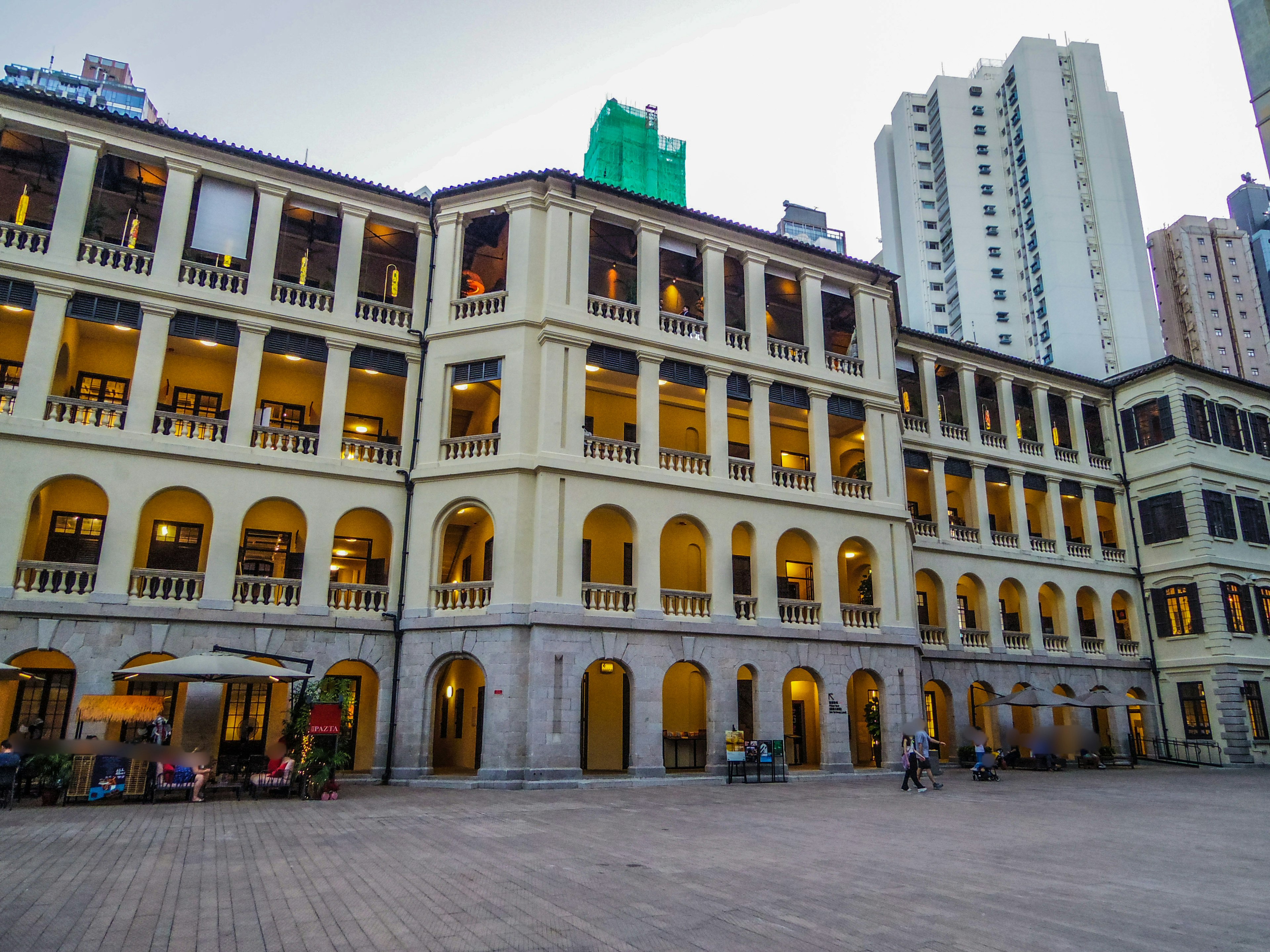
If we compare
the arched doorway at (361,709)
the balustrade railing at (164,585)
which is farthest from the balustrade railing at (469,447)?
the balustrade railing at (164,585)

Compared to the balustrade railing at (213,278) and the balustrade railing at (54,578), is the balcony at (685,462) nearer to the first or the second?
the balustrade railing at (213,278)

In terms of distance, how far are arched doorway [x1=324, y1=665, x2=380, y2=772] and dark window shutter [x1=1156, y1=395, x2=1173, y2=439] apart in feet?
114

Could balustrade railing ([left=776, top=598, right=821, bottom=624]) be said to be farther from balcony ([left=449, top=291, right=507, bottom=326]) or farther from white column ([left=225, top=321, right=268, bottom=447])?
white column ([left=225, top=321, right=268, bottom=447])

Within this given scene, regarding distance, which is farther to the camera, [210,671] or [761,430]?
[761,430]

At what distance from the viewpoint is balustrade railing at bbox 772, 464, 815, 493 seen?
90.5 feet

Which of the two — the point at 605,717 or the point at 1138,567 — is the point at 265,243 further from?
the point at 1138,567

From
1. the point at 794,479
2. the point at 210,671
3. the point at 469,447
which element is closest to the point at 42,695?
the point at 210,671

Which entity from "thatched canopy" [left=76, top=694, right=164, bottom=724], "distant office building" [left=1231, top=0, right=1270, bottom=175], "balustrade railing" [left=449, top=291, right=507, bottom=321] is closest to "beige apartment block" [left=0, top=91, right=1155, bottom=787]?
"balustrade railing" [left=449, top=291, right=507, bottom=321]

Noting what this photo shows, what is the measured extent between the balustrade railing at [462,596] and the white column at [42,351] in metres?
11.1

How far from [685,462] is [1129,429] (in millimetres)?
25229

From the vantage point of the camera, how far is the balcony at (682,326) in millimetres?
27109

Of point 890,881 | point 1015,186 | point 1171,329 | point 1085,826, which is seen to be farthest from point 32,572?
point 1171,329

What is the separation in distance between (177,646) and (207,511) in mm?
4810

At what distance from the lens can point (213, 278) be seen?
24.4 metres
